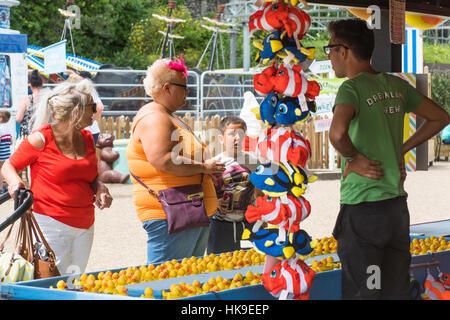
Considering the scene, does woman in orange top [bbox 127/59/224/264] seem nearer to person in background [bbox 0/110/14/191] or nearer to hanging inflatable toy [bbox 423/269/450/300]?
hanging inflatable toy [bbox 423/269/450/300]

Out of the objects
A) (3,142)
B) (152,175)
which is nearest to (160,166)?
(152,175)

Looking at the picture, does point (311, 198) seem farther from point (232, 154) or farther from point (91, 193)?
point (91, 193)

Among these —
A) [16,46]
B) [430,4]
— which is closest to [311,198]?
[16,46]

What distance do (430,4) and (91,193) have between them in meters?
3.10

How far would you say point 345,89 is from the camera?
3.05 meters

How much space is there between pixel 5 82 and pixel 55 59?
2.21 m

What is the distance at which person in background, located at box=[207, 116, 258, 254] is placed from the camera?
4.80m

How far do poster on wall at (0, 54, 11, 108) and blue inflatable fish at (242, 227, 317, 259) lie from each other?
9.87 m

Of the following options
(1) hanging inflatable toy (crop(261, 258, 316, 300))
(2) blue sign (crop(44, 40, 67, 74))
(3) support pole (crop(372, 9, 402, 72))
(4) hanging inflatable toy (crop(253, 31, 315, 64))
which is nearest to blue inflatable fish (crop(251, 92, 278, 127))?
(4) hanging inflatable toy (crop(253, 31, 315, 64))

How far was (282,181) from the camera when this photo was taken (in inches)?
110

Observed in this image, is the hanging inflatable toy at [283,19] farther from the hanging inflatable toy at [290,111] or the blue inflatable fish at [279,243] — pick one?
the blue inflatable fish at [279,243]

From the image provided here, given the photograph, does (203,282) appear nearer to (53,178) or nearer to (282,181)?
(282,181)

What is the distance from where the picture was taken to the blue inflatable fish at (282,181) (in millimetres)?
2801

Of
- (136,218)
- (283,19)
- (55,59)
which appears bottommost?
(136,218)
